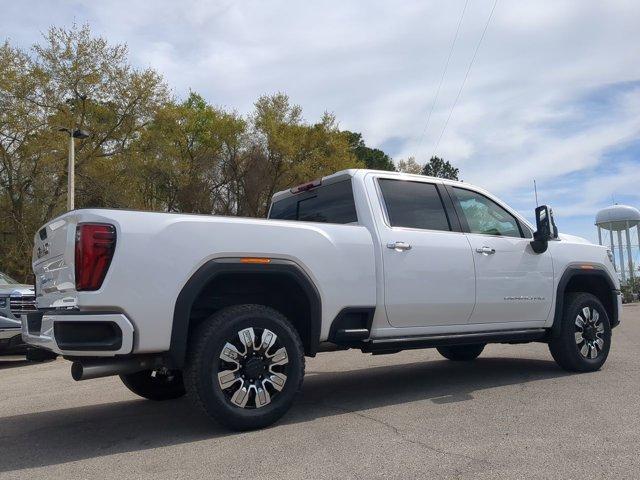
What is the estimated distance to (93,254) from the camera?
4027 mm

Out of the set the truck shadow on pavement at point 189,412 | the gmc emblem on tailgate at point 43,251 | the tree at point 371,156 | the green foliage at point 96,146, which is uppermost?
the tree at point 371,156

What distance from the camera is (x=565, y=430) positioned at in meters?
4.41

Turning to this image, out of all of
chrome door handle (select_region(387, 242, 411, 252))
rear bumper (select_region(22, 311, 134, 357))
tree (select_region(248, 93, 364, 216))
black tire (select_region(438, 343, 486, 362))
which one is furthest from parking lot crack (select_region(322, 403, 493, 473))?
tree (select_region(248, 93, 364, 216))

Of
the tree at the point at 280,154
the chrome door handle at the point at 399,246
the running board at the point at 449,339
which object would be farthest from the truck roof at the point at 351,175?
the tree at the point at 280,154

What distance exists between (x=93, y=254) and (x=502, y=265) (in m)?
3.90

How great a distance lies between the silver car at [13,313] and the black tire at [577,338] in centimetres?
713

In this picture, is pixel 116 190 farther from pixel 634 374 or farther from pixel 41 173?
pixel 634 374

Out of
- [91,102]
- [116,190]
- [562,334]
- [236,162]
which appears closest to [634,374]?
[562,334]

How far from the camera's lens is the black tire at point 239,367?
4270 mm

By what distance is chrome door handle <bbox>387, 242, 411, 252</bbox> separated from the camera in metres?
5.28

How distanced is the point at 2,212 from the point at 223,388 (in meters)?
25.0

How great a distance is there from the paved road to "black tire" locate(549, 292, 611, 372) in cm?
17

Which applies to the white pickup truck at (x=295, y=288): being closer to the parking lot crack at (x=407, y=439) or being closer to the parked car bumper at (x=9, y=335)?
the parking lot crack at (x=407, y=439)

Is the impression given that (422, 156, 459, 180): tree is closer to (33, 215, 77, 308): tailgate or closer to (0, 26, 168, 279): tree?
(0, 26, 168, 279): tree
